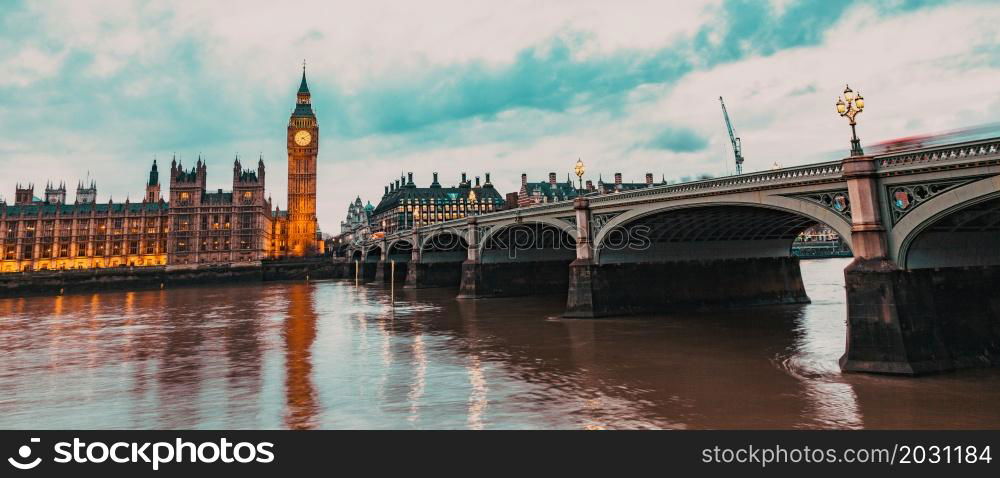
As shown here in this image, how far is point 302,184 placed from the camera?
170625 mm

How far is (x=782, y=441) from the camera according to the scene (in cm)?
1137

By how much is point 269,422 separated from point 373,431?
3.13 meters

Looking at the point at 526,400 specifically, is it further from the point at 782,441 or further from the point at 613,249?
the point at 613,249

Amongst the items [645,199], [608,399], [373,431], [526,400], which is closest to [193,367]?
[373,431]

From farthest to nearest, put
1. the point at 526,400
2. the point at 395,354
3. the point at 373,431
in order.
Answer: the point at 395,354
the point at 526,400
the point at 373,431

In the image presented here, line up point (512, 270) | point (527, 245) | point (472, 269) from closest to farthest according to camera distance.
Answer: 1. point (472, 269)
2. point (512, 270)
3. point (527, 245)

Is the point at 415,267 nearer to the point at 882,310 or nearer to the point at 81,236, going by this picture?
the point at 882,310

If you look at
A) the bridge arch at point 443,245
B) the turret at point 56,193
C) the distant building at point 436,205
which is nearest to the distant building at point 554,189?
the distant building at point 436,205

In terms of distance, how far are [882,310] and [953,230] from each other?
467cm

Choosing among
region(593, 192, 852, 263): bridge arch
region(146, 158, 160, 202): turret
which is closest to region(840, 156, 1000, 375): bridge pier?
region(593, 192, 852, 263): bridge arch

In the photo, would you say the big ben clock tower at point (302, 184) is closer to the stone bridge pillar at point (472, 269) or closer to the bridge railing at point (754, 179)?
the stone bridge pillar at point (472, 269)

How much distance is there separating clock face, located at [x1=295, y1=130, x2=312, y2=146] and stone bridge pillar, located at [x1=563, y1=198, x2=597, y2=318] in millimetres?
161081

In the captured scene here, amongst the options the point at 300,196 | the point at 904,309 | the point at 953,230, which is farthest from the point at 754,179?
the point at 300,196

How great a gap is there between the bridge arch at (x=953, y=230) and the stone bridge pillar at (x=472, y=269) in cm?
3866
